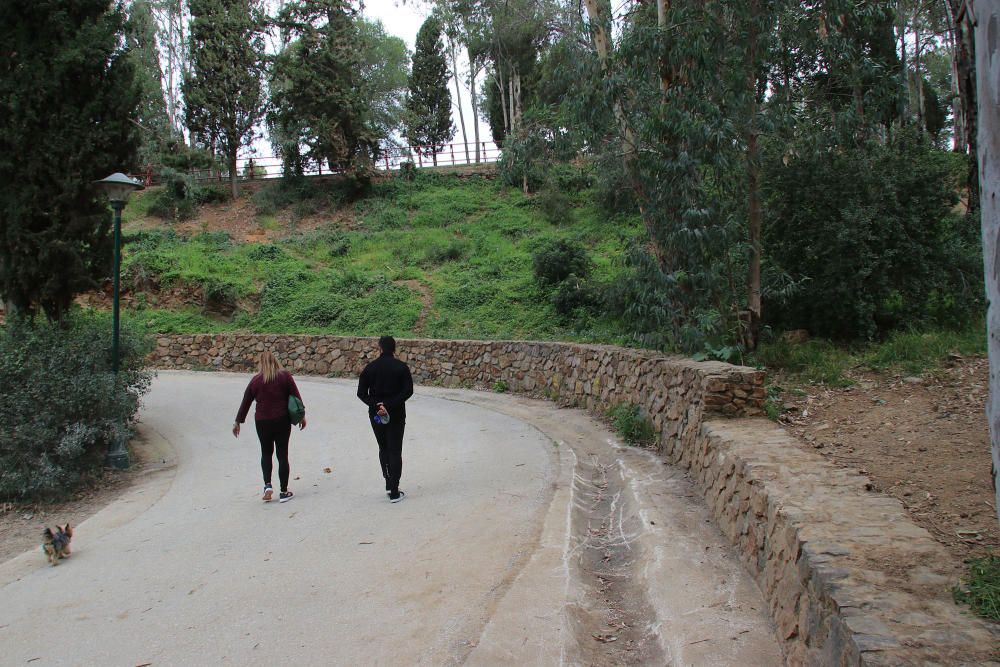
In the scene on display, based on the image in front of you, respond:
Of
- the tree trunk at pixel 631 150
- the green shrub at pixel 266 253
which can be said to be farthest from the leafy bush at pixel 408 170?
the tree trunk at pixel 631 150

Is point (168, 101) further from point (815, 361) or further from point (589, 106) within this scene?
point (815, 361)

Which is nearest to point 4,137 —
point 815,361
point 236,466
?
point 236,466

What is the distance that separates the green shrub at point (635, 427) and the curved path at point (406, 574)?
0.68 meters

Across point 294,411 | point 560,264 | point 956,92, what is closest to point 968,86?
point 560,264

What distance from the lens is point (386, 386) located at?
8.10 metres

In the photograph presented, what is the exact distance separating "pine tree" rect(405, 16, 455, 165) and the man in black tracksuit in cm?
4434

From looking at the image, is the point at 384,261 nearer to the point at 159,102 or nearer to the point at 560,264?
the point at 560,264

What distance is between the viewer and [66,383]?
33.6 ft

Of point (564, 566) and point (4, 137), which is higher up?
point (4, 137)

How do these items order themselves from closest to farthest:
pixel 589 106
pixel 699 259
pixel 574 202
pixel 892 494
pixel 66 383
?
1. pixel 892 494
2. pixel 66 383
3. pixel 699 259
4. pixel 589 106
5. pixel 574 202

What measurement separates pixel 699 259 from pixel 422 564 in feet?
23.8

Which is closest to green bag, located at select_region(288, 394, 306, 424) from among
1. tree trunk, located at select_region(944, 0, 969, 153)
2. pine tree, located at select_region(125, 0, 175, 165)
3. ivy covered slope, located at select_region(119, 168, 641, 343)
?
ivy covered slope, located at select_region(119, 168, 641, 343)

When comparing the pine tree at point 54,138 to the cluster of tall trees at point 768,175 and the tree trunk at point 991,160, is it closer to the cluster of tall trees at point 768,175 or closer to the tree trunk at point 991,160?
the cluster of tall trees at point 768,175

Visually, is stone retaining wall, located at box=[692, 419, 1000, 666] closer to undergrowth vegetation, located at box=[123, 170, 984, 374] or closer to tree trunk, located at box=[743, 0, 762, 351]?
undergrowth vegetation, located at box=[123, 170, 984, 374]
